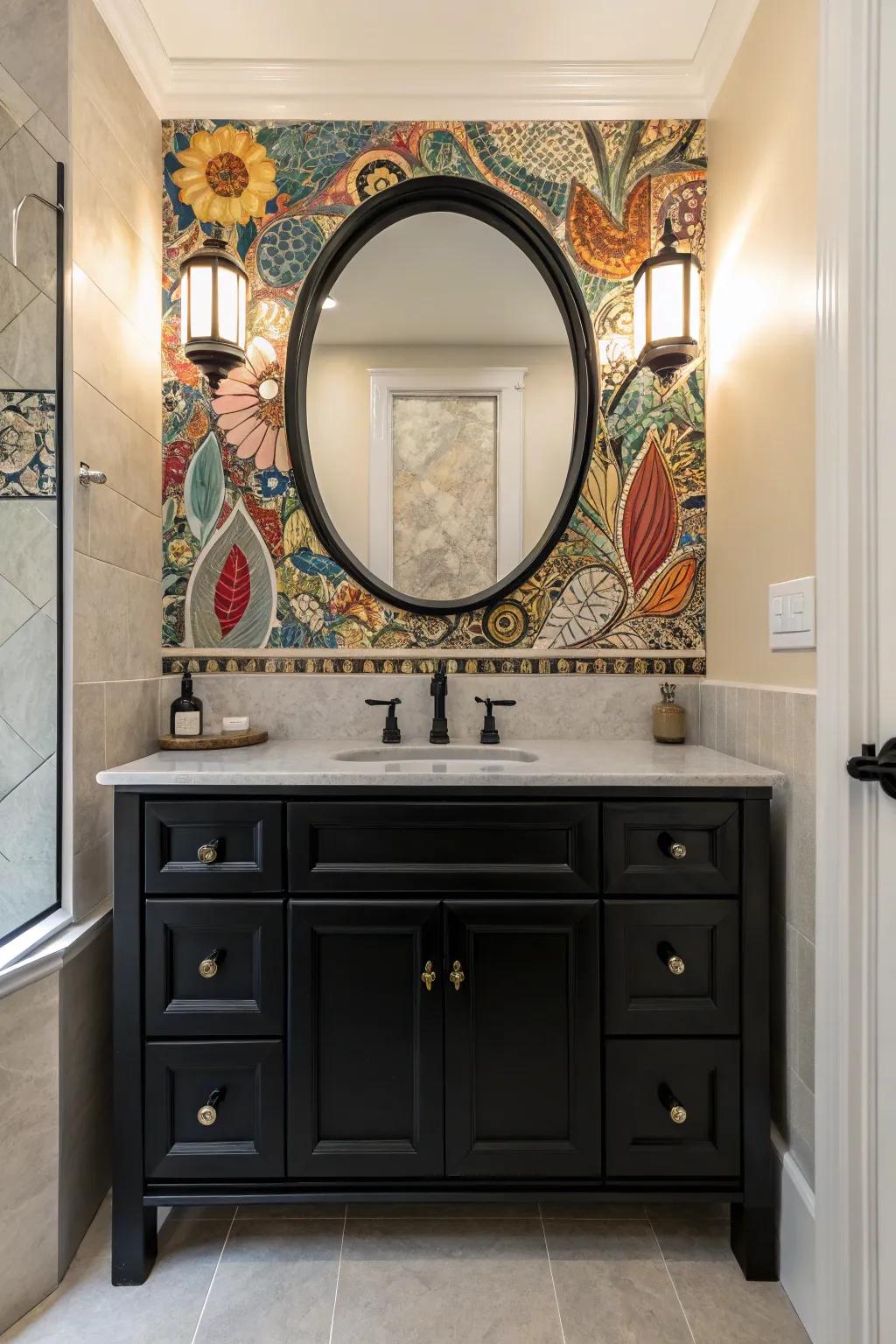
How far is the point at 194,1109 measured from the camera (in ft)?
4.49

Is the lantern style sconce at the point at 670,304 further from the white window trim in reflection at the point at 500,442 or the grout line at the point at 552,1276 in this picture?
the grout line at the point at 552,1276

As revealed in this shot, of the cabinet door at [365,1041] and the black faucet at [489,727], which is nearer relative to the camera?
the cabinet door at [365,1041]

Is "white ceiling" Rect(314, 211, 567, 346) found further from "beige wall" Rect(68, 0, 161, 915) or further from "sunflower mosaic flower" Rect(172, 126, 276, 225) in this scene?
"beige wall" Rect(68, 0, 161, 915)

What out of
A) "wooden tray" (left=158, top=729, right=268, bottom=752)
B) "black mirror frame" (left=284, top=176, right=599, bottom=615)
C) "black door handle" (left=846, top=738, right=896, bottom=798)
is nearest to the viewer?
"black door handle" (left=846, top=738, right=896, bottom=798)

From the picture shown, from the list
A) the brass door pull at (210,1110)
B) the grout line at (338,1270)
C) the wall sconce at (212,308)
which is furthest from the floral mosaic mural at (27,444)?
the grout line at (338,1270)

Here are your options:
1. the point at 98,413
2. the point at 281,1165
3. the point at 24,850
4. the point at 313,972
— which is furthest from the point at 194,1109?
the point at 98,413

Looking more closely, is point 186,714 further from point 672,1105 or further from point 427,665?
point 672,1105

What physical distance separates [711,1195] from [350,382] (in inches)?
74.9

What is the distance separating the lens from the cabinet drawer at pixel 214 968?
137 centimetres

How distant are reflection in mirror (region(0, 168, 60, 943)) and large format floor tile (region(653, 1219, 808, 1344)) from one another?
1.36 m

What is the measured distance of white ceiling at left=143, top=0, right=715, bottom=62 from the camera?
166 centimetres

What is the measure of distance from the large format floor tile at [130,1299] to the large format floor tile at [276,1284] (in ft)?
0.08

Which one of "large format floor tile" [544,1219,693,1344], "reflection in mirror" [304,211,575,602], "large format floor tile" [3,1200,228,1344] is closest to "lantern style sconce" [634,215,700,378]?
"reflection in mirror" [304,211,575,602]

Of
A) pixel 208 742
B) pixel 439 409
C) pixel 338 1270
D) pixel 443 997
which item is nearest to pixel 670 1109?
pixel 443 997
